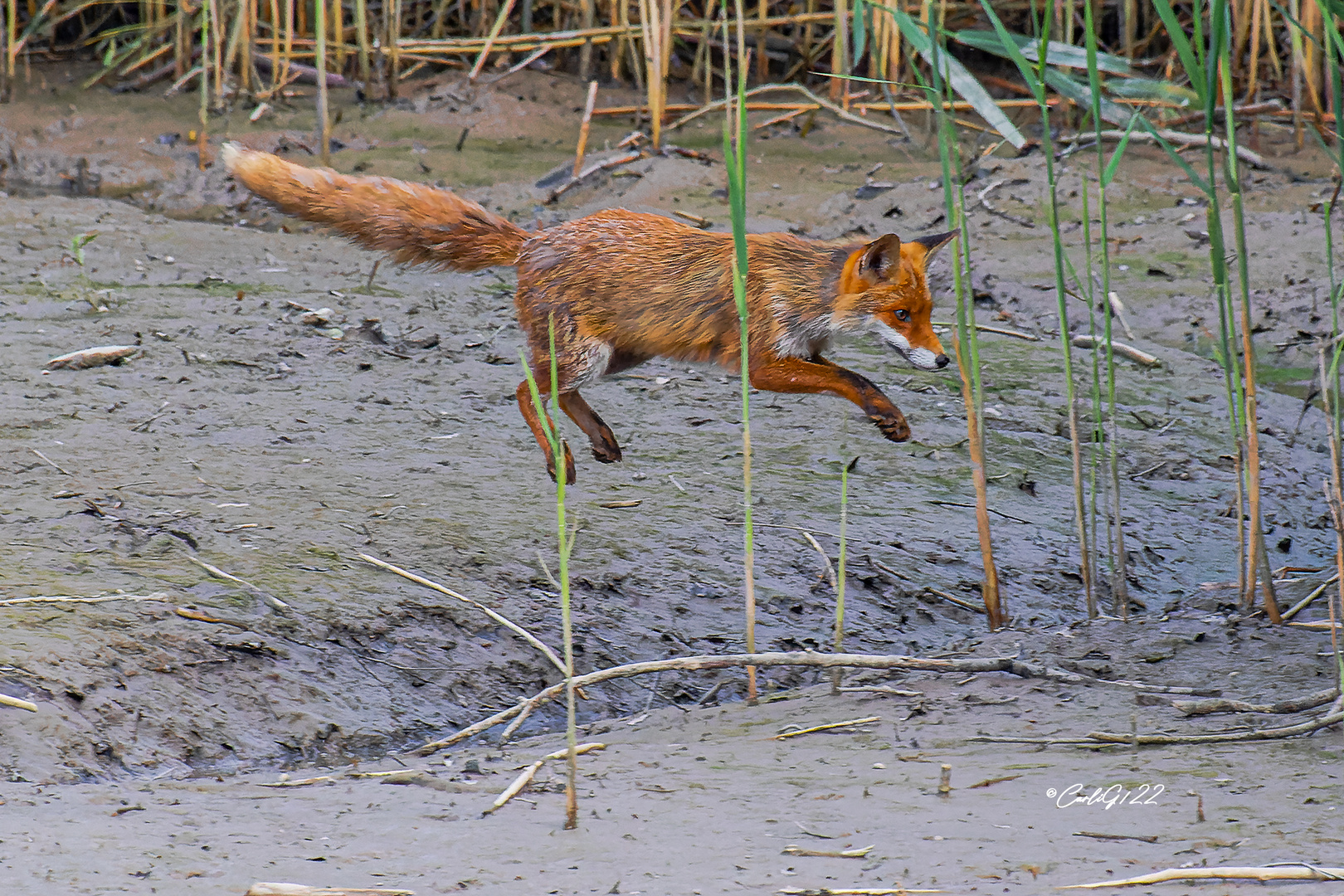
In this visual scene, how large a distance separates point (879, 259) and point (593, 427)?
42.6 inches

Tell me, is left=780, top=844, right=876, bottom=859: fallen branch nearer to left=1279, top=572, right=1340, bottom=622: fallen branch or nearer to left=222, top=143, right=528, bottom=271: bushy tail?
left=1279, top=572, right=1340, bottom=622: fallen branch

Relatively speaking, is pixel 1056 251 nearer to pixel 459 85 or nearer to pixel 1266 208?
pixel 1266 208

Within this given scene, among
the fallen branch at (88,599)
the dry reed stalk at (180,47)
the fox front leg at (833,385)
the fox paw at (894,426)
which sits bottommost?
the fallen branch at (88,599)

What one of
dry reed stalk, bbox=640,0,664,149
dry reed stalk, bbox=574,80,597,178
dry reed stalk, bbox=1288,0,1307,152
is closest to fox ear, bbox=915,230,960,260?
dry reed stalk, bbox=574,80,597,178

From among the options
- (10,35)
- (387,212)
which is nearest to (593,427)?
(387,212)

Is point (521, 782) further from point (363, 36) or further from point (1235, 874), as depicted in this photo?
point (363, 36)

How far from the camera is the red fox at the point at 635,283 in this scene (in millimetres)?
4320

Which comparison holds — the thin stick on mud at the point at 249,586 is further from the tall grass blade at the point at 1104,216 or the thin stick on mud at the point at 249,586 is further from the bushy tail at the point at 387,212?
the tall grass blade at the point at 1104,216

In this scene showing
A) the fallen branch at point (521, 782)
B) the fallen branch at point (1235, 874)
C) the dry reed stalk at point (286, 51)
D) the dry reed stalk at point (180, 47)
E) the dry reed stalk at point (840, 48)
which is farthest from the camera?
the dry reed stalk at point (180, 47)

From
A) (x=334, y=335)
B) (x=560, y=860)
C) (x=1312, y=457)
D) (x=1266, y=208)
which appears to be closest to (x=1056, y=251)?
(x=560, y=860)

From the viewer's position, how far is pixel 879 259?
4246 millimetres

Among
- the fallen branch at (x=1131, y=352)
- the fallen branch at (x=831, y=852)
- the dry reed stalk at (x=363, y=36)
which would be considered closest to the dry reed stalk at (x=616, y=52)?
the dry reed stalk at (x=363, y=36)

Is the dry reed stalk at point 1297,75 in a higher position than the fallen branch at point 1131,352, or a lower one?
higher

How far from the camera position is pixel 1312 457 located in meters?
5.39
